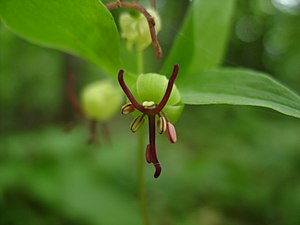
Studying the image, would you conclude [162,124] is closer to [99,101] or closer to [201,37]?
[201,37]

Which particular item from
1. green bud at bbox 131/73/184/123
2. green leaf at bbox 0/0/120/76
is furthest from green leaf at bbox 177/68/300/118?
green leaf at bbox 0/0/120/76

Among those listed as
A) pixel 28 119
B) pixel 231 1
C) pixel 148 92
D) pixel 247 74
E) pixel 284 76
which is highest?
pixel 284 76

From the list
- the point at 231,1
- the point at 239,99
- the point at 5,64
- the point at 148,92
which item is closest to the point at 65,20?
the point at 148,92

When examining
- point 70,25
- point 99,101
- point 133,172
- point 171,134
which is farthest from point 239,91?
point 133,172

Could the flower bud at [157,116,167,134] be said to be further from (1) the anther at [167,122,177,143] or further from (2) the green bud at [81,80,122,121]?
(2) the green bud at [81,80,122,121]

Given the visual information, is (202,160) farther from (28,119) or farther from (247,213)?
(28,119)

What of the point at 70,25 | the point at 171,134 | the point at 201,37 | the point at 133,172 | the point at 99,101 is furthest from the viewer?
the point at 133,172
